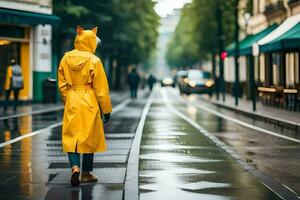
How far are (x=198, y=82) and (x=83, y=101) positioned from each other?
4029 cm

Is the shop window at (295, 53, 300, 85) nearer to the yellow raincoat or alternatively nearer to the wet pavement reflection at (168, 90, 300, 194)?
the wet pavement reflection at (168, 90, 300, 194)

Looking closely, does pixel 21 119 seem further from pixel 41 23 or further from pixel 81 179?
pixel 81 179

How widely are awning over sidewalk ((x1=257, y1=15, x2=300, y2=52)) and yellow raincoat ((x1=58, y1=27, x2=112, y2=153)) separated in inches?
626

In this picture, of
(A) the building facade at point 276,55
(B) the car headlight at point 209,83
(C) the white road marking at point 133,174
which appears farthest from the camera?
(B) the car headlight at point 209,83

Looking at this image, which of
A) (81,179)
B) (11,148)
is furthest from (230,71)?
(81,179)

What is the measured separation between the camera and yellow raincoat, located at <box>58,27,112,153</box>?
314 inches

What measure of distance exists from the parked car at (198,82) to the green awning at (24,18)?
18608 mm

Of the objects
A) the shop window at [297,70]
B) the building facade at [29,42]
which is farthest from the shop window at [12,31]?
the shop window at [297,70]

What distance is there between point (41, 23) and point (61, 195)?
2301 cm

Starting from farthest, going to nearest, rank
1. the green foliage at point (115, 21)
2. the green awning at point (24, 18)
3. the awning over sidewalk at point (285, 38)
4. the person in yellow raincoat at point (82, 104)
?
the green foliage at point (115, 21) → the green awning at point (24, 18) → the awning over sidewalk at point (285, 38) → the person in yellow raincoat at point (82, 104)

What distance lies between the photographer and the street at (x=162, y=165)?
7594mm

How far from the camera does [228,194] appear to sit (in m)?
7.42

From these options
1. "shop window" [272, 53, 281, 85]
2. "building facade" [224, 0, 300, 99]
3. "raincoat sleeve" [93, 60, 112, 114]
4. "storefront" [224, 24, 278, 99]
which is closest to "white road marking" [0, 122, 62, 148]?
"raincoat sleeve" [93, 60, 112, 114]

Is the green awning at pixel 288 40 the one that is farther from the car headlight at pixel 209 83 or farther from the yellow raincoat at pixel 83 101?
the car headlight at pixel 209 83
